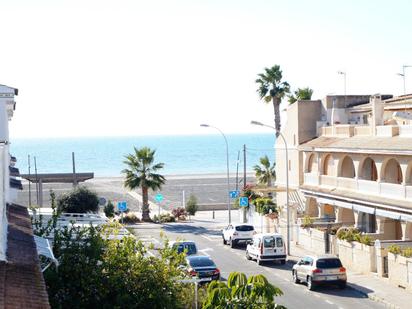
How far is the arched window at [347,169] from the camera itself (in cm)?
4683

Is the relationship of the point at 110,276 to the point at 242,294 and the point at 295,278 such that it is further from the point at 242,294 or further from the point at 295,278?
the point at 295,278

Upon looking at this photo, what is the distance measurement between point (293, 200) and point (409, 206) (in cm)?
1693

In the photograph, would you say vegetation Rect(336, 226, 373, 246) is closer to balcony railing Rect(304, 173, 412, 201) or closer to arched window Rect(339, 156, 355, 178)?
balcony railing Rect(304, 173, 412, 201)

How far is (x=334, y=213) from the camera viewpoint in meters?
47.7

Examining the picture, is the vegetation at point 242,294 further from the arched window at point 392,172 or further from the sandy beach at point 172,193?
the sandy beach at point 172,193

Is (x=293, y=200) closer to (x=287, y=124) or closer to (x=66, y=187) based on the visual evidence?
(x=287, y=124)

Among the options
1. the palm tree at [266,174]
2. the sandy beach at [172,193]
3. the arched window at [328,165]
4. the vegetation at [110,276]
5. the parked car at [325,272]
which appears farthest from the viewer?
the sandy beach at [172,193]

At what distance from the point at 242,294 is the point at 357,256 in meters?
23.2

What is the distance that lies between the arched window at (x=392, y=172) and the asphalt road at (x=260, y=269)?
24.1 ft

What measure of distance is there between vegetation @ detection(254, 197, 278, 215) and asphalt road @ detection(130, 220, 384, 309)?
339 centimetres

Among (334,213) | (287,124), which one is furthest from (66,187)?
(334,213)

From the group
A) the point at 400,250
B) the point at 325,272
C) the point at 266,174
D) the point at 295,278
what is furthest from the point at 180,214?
the point at 400,250

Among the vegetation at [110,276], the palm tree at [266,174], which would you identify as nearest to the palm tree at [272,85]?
the palm tree at [266,174]

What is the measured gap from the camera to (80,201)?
56500 millimetres
